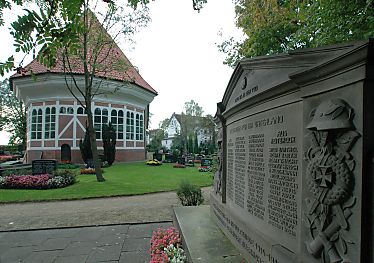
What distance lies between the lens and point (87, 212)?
29.0 ft

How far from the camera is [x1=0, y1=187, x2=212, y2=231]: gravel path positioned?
7590 millimetres

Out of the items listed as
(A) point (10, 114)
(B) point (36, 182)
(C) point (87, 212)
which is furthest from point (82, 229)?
(A) point (10, 114)

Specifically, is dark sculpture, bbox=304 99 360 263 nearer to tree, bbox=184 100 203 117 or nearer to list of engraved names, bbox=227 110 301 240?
list of engraved names, bbox=227 110 301 240

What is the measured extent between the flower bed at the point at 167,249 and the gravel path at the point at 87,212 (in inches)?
98.8

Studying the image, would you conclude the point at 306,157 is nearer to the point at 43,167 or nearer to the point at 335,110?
the point at 335,110

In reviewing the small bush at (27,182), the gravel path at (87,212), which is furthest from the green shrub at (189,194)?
the small bush at (27,182)

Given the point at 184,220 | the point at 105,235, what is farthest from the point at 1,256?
the point at 184,220

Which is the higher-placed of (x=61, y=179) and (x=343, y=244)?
(x=343, y=244)

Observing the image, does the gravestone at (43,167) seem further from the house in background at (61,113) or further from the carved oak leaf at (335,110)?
the carved oak leaf at (335,110)

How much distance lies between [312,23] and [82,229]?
7.87 metres

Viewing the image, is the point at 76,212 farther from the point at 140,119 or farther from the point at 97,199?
the point at 140,119

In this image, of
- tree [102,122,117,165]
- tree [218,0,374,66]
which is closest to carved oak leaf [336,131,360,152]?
tree [218,0,374,66]

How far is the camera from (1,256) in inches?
206

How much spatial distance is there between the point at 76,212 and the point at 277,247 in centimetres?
784
